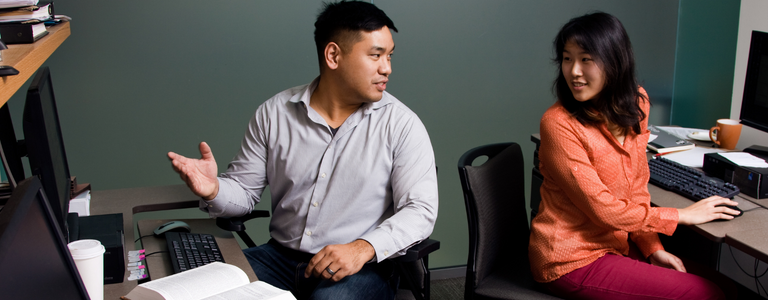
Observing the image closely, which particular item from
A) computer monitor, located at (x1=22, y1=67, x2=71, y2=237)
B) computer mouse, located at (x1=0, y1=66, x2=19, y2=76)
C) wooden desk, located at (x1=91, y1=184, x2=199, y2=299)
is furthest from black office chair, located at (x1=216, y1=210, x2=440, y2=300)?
computer mouse, located at (x1=0, y1=66, x2=19, y2=76)

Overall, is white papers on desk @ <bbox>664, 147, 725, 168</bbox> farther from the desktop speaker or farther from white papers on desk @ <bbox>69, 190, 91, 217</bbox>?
white papers on desk @ <bbox>69, 190, 91, 217</bbox>

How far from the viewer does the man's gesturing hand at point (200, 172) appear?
60.8 inches

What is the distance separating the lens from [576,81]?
5.82 ft

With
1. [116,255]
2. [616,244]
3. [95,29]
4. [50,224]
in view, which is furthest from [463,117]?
[50,224]

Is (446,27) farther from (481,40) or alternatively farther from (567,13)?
(567,13)

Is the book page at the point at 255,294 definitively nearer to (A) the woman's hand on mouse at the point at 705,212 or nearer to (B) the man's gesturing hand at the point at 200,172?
(B) the man's gesturing hand at the point at 200,172

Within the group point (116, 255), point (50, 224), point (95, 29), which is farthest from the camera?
point (95, 29)

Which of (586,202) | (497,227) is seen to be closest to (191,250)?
(497,227)

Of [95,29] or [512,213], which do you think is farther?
[95,29]

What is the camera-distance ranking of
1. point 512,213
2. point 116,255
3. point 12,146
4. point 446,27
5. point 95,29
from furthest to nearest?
point 446,27, point 95,29, point 512,213, point 12,146, point 116,255

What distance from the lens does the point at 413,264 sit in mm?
1829

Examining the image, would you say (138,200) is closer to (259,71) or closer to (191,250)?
(191,250)

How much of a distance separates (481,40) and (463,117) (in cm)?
39

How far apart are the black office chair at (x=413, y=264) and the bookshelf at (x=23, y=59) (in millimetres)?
689
